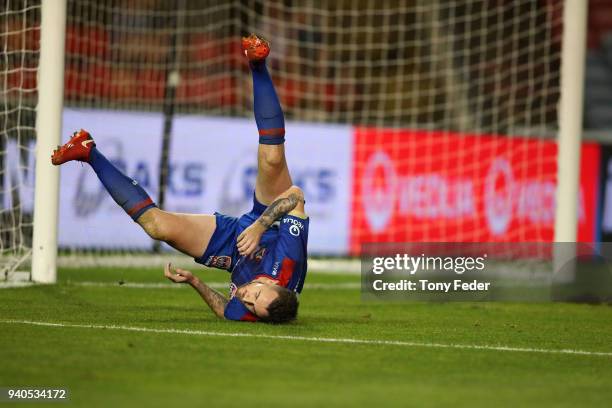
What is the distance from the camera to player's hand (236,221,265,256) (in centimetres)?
693

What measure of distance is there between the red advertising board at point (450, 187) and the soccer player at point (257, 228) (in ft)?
25.9

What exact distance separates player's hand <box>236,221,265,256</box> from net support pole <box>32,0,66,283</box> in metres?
3.22

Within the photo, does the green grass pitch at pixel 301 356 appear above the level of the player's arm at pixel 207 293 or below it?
below

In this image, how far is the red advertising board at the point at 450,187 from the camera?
15.3 m

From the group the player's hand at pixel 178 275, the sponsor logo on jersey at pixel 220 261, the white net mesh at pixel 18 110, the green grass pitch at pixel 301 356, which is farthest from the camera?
the white net mesh at pixel 18 110

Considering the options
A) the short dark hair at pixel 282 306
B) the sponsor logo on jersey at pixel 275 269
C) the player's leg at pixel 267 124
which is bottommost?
the short dark hair at pixel 282 306

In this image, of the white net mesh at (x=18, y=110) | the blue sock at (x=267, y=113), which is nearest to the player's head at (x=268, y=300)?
the blue sock at (x=267, y=113)

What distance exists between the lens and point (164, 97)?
15547 mm

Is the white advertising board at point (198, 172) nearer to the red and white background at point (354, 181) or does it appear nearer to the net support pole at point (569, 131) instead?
the red and white background at point (354, 181)

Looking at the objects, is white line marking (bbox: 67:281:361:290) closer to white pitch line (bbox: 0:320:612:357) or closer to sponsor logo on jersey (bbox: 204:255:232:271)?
sponsor logo on jersey (bbox: 204:255:232:271)

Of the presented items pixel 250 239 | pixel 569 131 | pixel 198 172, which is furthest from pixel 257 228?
pixel 198 172

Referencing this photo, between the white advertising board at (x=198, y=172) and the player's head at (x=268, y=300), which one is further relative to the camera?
the white advertising board at (x=198, y=172)

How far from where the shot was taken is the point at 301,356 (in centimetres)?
578

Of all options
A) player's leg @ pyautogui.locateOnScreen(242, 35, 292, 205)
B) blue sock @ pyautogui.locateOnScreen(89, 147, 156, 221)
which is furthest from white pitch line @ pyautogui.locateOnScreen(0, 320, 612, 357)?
player's leg @ pyautogui.locateOnScreen(242, 35, 292, 205)
